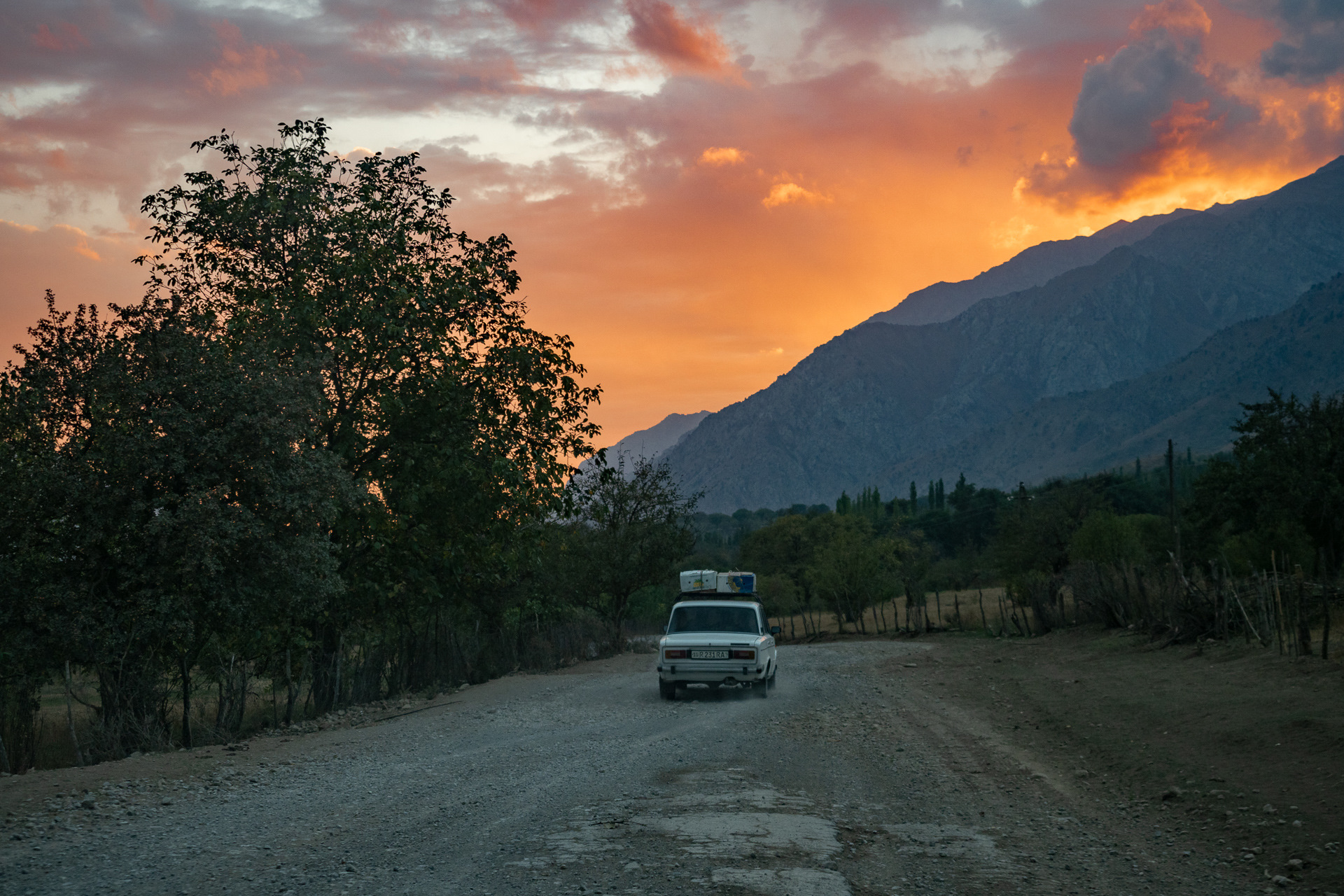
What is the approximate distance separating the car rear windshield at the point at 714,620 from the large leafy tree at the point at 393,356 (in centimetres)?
374

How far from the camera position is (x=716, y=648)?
60.0 feet

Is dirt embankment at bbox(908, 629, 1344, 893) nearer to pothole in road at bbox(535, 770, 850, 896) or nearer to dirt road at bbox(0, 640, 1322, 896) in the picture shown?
dirt road at bbox(0, 640, 1322, 896)

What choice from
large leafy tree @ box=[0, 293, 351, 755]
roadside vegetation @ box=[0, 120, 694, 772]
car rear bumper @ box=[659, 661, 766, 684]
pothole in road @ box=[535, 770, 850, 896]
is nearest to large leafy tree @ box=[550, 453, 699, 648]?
roadside vegetation @ box=[0, 120, 694, 772]

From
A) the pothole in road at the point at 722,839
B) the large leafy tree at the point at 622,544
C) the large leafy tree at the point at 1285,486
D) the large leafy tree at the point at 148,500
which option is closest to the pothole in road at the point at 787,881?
the pothole in road at the point at 722,839

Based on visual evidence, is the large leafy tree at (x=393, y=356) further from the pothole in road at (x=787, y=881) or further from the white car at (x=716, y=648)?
the pothole in road at (x=787, y=881)

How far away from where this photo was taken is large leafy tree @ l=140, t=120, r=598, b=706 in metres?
19.2

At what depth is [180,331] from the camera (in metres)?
14.7

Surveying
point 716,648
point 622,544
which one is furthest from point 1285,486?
point 716,648

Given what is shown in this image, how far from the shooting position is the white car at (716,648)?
18266mm

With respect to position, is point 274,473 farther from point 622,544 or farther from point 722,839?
point 622,544

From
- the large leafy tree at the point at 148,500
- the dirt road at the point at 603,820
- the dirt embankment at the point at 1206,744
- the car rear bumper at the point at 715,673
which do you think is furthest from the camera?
the car rear bumper at the point at 715,673

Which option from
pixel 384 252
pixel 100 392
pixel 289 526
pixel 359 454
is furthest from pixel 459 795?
pixel 384 252

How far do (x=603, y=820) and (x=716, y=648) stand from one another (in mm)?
10021

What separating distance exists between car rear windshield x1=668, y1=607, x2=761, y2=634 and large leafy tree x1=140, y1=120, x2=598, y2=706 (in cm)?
374
